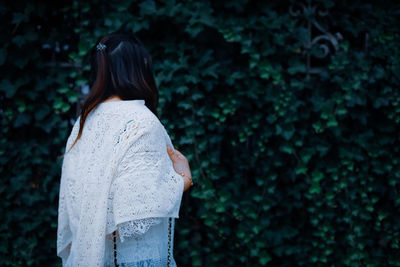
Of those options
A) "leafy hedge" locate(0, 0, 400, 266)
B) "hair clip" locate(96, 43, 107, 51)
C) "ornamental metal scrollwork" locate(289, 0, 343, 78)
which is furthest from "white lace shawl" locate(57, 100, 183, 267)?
"ornamental metal scrollwork" locate(289, 0, 343, 78)

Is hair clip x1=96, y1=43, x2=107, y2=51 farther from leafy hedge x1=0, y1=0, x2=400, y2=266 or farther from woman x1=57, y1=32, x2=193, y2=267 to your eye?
leafy hedge x1=0, y1=0, x2=400, y2=266

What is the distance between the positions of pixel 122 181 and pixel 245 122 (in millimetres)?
1465

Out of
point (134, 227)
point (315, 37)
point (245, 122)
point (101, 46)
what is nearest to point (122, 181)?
point (134, 227)

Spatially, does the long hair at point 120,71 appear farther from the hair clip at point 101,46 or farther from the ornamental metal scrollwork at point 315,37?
the ornamental metal scrollwork at point 315,37

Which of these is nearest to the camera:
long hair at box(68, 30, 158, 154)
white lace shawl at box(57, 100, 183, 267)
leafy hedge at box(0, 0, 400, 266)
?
white lace shawl at box(57, 100, 183, 267)

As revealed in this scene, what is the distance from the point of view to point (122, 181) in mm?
1156

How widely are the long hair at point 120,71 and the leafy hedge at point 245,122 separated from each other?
0.99 meters

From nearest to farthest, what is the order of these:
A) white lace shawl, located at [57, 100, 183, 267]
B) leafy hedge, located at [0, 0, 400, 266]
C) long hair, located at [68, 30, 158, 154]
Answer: white lace shawl, located at [57, 100, 183, 267] → long hair, located at [68, 30, 158, 154] → leafy hedge, located at [0, 0, 400, 266]

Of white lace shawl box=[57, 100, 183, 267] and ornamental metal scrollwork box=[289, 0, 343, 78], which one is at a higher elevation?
ornamental metal scrollwork box=[289, 0, 343, 78]

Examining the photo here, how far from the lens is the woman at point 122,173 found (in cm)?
116

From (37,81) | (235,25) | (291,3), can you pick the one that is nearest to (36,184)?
(37,81)

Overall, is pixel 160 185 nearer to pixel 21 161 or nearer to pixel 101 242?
pixel 101 242

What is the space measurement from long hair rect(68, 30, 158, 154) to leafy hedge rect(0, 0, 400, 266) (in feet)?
3.25

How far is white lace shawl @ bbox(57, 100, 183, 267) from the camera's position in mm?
1153
